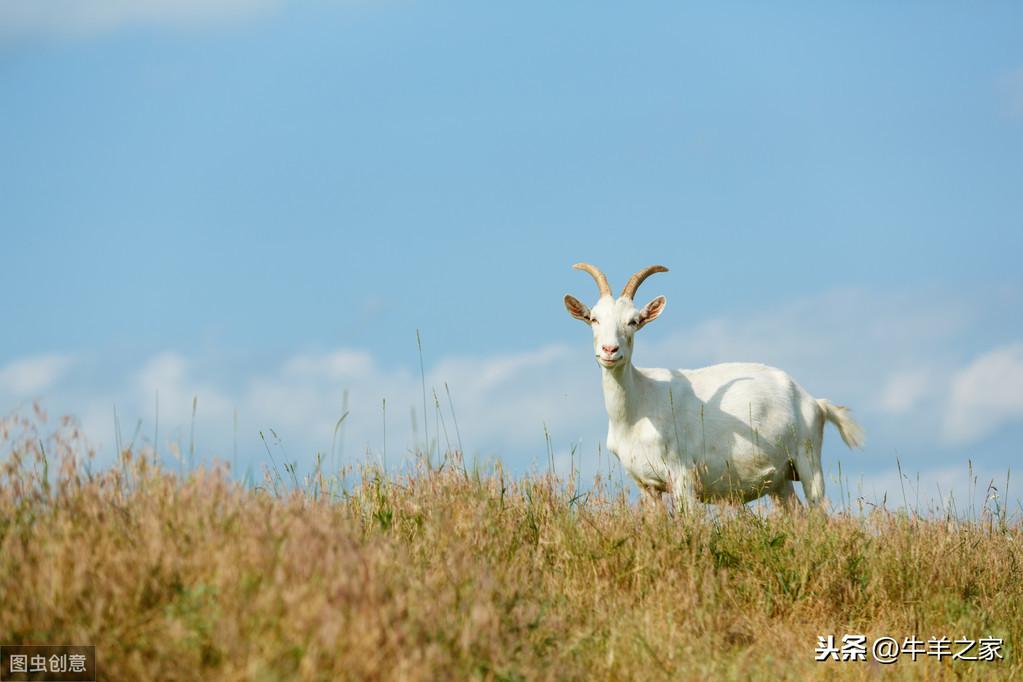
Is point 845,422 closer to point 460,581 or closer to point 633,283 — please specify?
point 633,283

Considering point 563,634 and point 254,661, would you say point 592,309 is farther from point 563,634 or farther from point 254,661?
point 254,661

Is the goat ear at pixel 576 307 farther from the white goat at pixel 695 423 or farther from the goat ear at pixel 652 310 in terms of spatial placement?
the goat ear at pixel 652 310

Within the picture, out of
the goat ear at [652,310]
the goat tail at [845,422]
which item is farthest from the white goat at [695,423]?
the goat tail at [845,422]

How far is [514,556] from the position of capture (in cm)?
737

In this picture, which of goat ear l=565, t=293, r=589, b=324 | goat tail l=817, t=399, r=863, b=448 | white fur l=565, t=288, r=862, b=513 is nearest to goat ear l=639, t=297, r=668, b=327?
white fur l=565, t=288, r=862, b=513

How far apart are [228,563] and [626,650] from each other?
8.17 ft

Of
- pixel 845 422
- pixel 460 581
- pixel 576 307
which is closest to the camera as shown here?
pixel 460 581

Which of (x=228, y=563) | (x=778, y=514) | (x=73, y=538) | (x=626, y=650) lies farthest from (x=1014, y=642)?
(x=73, y=538)

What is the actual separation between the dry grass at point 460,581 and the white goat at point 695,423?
2.08 m

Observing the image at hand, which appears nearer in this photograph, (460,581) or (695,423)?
(460,581)

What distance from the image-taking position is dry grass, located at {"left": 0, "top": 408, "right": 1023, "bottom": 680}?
15.2 feet

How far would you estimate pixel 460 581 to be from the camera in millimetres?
5801

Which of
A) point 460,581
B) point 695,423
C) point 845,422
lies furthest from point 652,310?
point 460,581

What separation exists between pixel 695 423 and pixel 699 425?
0.05 metres
